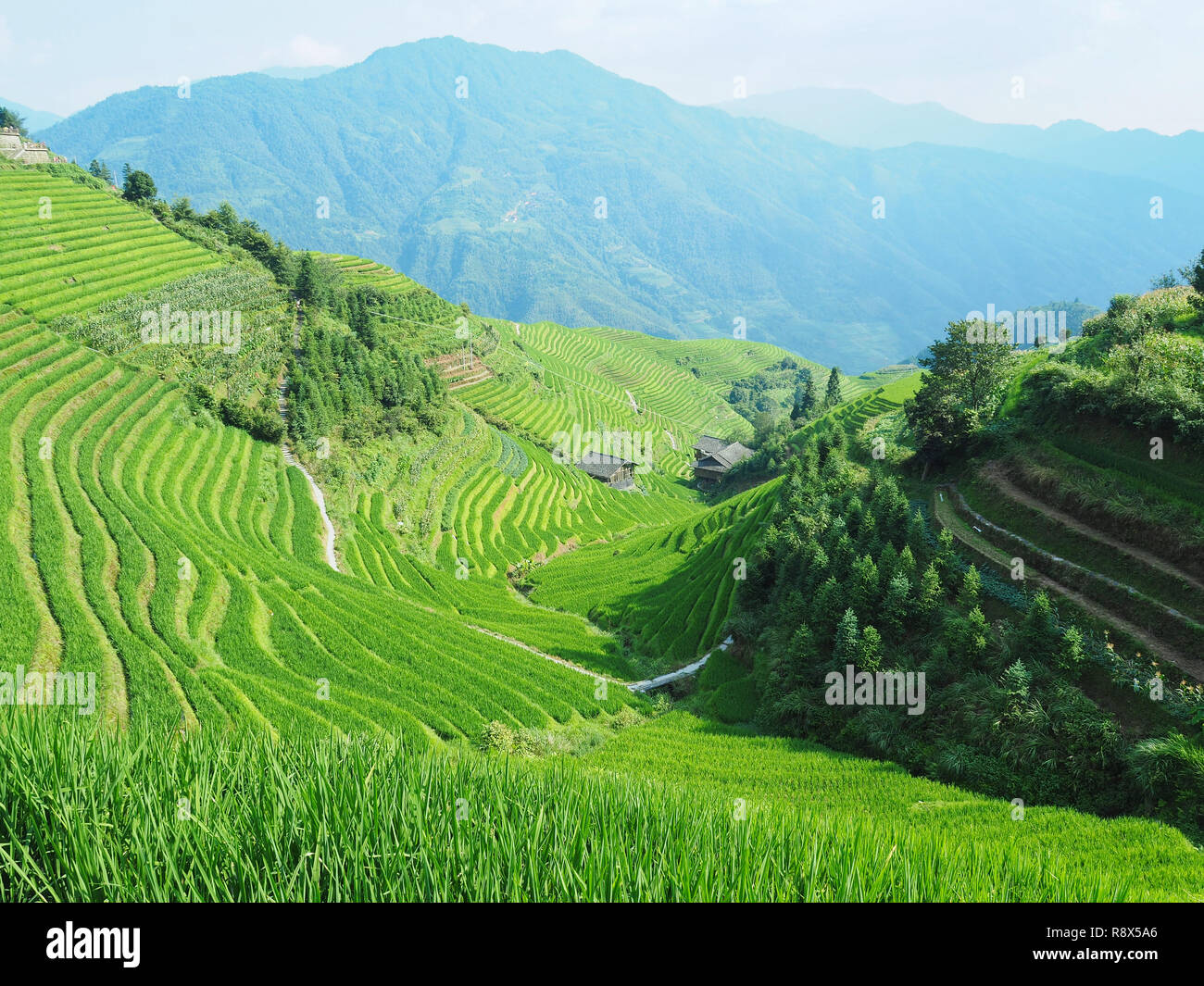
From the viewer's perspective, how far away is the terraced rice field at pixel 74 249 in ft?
158

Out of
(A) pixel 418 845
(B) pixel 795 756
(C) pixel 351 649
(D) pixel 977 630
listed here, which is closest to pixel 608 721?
(B) pixel 795 756

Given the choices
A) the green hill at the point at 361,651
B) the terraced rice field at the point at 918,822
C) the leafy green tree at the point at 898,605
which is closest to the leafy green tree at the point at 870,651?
the leafy green tree at the point at 898,605

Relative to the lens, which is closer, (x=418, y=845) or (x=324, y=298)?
(x=418, y=845)

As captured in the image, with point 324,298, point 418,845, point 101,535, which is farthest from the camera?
point 324,298

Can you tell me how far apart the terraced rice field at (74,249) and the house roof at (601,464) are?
48.2 meters

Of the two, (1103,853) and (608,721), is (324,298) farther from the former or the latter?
(1103,853)

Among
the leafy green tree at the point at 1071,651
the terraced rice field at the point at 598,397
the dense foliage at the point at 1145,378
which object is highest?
the terraced rice field at the point at 598,397

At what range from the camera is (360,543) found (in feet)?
147

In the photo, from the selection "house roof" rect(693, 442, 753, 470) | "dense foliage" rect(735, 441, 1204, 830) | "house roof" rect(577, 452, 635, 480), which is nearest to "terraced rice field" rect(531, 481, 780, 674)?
"dense foliage" rect(735, 441, 1204, 830)

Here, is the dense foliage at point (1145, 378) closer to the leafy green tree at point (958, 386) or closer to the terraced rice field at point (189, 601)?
the leafy green tree at point (958, 386)

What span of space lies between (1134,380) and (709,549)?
25.8m

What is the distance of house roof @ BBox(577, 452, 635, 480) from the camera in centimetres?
8988

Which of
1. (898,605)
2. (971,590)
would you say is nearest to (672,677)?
(898,605)

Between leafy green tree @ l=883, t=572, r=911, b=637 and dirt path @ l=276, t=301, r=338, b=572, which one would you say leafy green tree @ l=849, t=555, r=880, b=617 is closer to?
leafy green tree @ l=883, t=572, r=911, b=637
